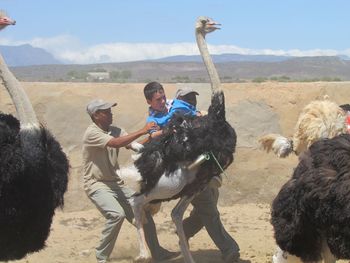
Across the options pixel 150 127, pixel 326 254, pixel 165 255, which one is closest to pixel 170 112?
pixel 150 127

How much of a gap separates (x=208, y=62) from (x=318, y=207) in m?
2.73

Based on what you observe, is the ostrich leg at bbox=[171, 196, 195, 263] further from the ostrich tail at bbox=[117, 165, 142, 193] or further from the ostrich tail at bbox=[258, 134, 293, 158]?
the ostrich tail at bbox=[258, 134, 293, 158]

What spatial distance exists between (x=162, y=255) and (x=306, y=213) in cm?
273

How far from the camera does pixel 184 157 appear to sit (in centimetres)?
579

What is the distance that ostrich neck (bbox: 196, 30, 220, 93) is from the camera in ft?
21.0

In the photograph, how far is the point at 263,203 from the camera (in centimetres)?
909

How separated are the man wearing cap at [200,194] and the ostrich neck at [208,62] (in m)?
0.23

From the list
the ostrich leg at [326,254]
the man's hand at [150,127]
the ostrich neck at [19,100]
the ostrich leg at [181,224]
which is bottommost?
the ostrich leg at [181,224]

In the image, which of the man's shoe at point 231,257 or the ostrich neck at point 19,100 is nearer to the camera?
the ostrich neck at point 19,100

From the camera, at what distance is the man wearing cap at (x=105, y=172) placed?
6113 millimetres

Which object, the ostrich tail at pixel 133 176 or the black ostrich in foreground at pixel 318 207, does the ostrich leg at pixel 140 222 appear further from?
the black ostrich in foreground at pixel 318 207

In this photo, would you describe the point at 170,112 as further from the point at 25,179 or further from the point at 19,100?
the point at 25,179

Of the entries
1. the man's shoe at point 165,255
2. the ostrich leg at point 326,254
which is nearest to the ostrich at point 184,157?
the man's shoe at point 165,255

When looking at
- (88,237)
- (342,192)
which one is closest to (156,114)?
(88,237)
